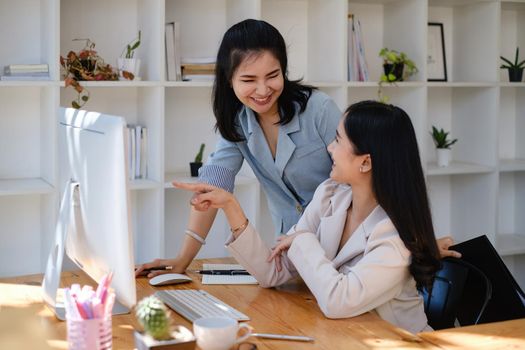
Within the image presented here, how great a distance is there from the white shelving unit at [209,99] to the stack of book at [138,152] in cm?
5

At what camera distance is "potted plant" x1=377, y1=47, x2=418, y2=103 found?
392cm

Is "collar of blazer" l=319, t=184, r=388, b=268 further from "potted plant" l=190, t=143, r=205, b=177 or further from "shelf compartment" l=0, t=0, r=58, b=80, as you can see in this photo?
"shelf compartment" l=0, t=0, r=58, b=80

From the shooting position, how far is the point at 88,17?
3.60 meters

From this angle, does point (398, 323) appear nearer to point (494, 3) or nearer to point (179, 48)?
point (179, 48)

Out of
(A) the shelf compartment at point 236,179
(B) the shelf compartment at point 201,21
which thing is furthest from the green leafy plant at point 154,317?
(B) the shelf compartment at point 201,21

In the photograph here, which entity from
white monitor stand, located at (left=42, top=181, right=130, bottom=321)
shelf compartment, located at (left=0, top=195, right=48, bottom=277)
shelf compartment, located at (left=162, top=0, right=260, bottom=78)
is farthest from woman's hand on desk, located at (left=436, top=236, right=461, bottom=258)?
shelf compartment, located at (left=0, top=195, right=48, bottom=277)

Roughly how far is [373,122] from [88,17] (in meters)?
1.98

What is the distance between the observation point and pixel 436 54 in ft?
14.1

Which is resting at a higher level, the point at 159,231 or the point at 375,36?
the point at 375,36

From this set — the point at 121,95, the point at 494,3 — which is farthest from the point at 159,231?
the point at 494,3

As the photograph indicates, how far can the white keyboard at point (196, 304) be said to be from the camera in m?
1.91

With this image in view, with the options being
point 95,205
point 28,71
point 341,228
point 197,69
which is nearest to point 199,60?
point 197,69

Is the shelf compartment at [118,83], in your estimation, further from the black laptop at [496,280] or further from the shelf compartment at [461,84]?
the black laptop at [496,280]

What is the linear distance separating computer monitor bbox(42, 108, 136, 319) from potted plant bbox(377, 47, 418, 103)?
84.7 inches
